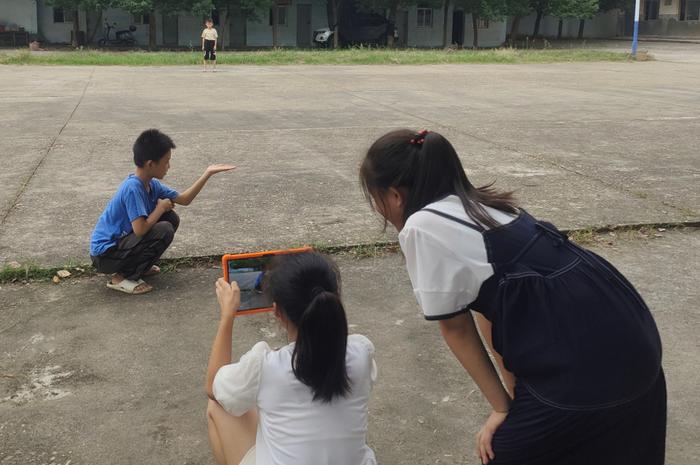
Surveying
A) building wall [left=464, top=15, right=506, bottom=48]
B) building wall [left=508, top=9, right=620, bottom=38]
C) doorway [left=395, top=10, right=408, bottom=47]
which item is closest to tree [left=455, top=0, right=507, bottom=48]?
doorway [left=395, top=10, right=408, bottom=47]

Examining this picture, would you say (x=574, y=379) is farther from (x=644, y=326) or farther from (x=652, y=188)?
(x=652, y=188)

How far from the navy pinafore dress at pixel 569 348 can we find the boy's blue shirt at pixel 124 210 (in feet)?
9.03

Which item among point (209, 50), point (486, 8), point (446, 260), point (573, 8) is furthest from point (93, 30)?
point (446, 260)

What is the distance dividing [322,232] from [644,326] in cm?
375

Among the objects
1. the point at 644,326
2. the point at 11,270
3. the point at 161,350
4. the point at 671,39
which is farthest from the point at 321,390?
the point at 671,39

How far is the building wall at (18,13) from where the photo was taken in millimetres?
36531

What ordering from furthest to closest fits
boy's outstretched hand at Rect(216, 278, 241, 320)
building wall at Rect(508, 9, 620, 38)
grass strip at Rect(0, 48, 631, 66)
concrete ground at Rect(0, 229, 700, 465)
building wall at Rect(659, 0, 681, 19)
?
building wall at Rect(508, 9, 620, 38) → building wall at Rect(659, 0, 681, 19) → grass strip at Rect(0, 48, 631, 66) → concrete ground at Rect(0, 229, 700, 465) → boy's outstretched hand at Rect(216, 278, 241, 320)

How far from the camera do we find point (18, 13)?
36.7m

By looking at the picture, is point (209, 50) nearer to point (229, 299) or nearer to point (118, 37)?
point (118, 37)

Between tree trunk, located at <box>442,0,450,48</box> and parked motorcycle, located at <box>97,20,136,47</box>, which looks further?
tree trunk, located at <box>442,0,450,48</box>

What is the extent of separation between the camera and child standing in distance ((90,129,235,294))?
427cm

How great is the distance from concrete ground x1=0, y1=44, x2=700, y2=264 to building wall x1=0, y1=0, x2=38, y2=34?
2106 cm

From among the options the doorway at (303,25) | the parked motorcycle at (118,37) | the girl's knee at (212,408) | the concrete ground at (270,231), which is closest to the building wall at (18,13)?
the parked motorcycle at (118,37)

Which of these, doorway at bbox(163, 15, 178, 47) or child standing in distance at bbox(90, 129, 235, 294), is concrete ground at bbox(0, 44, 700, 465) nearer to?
child standing in distance at bbox(90, 129, 235, 294)
